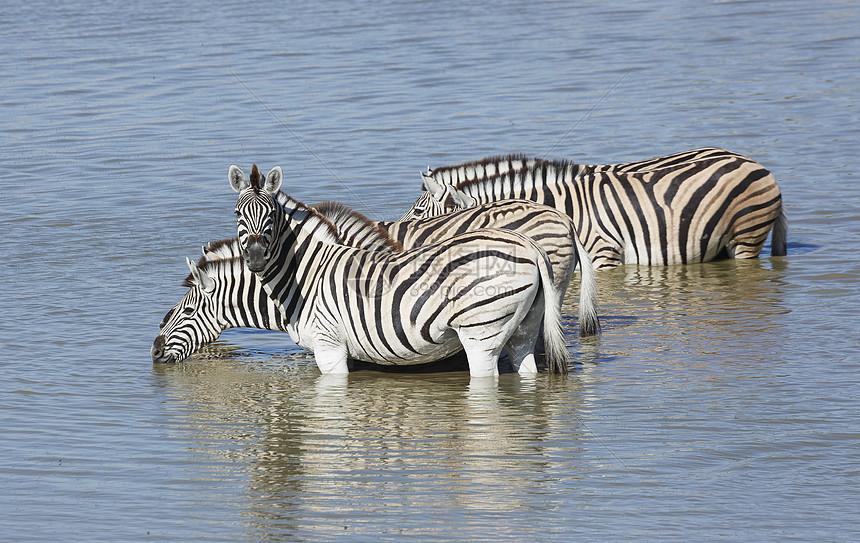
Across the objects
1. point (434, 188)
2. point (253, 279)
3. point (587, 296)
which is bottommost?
point (587, 296)

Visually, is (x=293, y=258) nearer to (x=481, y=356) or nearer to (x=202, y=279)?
(x=202, y=279)

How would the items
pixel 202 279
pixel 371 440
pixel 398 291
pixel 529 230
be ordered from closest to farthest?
pixel 371 440, pixel 398 291, pixel 202 279, pixel 529 230

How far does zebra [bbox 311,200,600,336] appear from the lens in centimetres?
912

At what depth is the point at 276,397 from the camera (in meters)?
8.55

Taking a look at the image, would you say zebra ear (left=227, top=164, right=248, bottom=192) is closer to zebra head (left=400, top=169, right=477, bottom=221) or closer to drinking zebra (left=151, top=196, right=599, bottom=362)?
drinking zebra (left=151, top=196, right=599, bottom=362)

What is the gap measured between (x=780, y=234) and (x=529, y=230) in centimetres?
411

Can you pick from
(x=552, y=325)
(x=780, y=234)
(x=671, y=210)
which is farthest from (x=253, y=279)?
(x=780, y=234)

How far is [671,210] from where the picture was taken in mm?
12008

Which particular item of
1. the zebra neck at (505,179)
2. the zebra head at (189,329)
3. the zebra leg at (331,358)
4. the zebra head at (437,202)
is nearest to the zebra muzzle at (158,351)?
the zebra head at (189,329)

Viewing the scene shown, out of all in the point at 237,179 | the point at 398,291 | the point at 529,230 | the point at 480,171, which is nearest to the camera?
the point at 398,291

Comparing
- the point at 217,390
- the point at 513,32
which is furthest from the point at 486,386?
the point at 513,32

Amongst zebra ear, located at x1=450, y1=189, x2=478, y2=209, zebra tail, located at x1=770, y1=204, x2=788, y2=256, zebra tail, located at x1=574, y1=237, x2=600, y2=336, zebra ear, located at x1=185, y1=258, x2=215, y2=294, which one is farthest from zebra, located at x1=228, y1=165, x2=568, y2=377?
zebra tail, located at x1=770, y1=204, x2=788, y2=256

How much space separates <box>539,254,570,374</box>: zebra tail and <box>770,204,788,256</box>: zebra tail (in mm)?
4588

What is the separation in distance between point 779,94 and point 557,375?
491 inches
